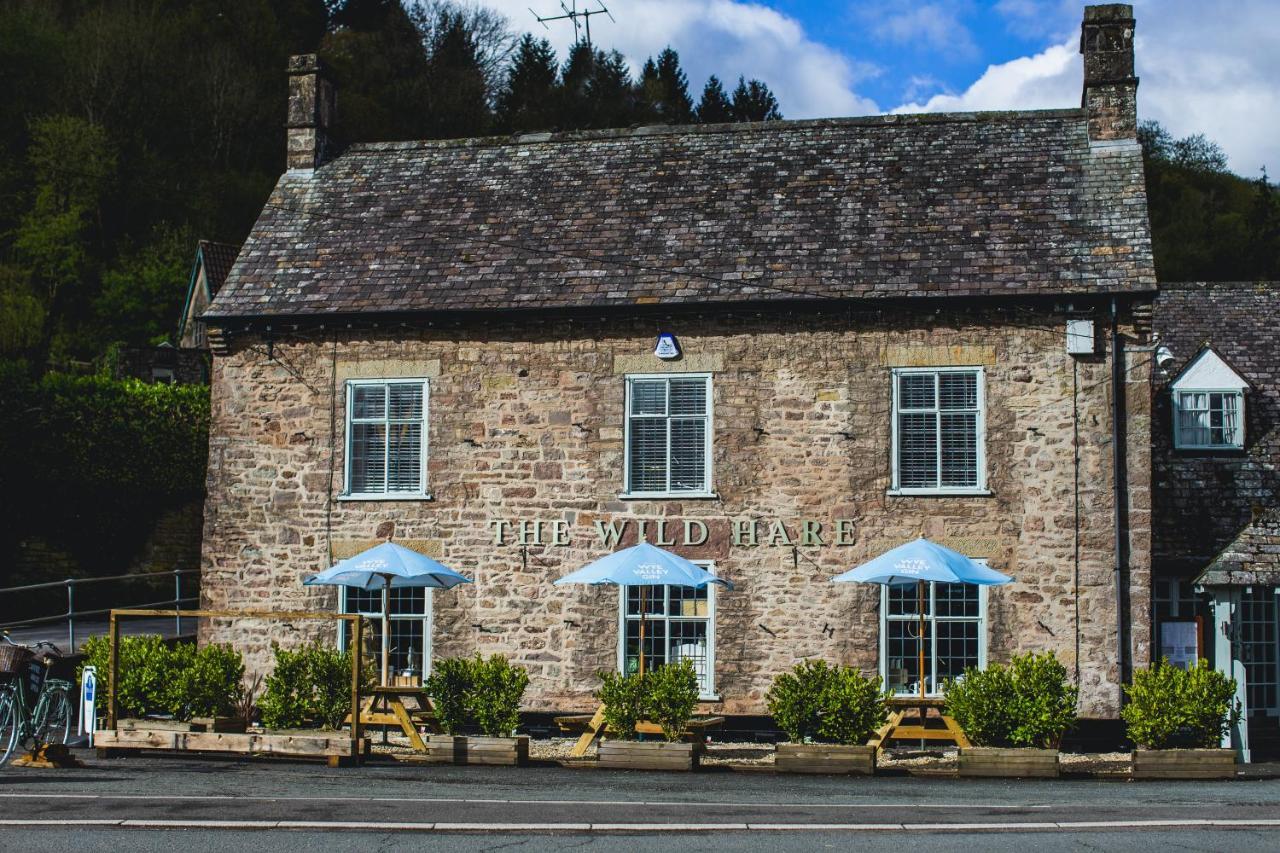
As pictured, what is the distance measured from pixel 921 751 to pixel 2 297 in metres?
28.7

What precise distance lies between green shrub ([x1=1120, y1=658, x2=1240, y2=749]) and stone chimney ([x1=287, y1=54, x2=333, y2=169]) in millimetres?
15945

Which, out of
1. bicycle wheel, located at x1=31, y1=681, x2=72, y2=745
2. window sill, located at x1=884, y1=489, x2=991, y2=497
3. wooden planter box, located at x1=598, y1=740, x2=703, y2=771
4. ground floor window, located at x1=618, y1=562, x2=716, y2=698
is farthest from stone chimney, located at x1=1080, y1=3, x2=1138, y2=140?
bicycle wheel, located at x1=31, y1=681, x2=72, y2=745

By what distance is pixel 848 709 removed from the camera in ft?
54.6

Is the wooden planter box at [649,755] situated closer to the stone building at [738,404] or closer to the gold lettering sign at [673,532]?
the stone building at [738,404]

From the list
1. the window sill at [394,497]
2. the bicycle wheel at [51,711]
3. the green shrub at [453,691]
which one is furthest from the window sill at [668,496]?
the bicycle wheel at [51,711]

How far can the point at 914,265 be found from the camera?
2036 centimetres

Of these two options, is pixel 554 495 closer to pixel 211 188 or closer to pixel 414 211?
pixel 414 211

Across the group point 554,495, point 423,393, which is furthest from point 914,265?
point 423,393

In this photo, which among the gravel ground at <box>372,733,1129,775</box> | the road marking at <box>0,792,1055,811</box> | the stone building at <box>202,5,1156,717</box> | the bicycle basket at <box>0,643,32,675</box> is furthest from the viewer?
the stone building at <box>202,5,1156,717</box>

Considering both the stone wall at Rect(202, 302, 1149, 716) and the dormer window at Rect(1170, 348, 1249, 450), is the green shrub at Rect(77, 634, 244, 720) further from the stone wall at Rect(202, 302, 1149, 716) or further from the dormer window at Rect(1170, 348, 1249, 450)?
the dormer window at Rect(1170, 348, 1249, 450)

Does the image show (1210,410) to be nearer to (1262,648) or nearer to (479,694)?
(1262,648)

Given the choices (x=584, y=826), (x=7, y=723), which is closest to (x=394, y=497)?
(x=7, y=723)

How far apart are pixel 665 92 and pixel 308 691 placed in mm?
51560

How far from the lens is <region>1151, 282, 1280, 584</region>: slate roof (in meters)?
22.0
